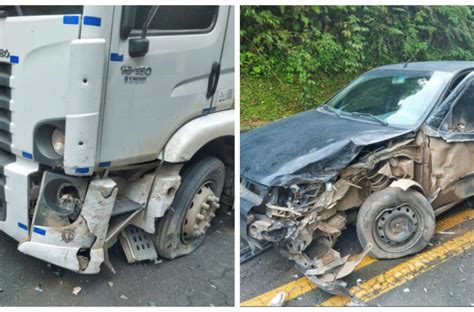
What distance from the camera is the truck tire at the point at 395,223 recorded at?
2930mm

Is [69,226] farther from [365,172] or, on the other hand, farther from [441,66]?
[441,66]

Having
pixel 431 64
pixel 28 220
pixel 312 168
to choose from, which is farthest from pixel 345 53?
pixel 28 220

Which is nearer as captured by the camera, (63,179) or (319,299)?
(63,179)

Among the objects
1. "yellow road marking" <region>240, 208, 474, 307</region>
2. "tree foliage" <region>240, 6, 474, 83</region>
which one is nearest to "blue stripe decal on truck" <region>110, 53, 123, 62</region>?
"tree foliage" <region>240, 6, 474, 83</region>

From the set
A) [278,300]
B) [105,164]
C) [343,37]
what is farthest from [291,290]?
[343,37]

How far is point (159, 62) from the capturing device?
8.57 ft

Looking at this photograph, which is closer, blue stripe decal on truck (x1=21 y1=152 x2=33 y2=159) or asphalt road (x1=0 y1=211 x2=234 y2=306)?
blue stripe decal on truck (x1=21 y1=152 x2=33 y2=159)

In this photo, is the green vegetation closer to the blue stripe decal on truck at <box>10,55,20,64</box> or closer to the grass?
the grass

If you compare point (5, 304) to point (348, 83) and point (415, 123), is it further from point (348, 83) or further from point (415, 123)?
point (348, 83)

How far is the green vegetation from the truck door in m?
0.39

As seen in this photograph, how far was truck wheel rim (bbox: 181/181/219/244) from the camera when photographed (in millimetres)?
3217

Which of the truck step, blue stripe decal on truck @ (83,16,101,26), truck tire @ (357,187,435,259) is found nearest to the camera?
blue stripe decal on truck @ (83,16,101,26)

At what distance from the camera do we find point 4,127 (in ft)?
8.52

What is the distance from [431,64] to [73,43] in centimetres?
301
